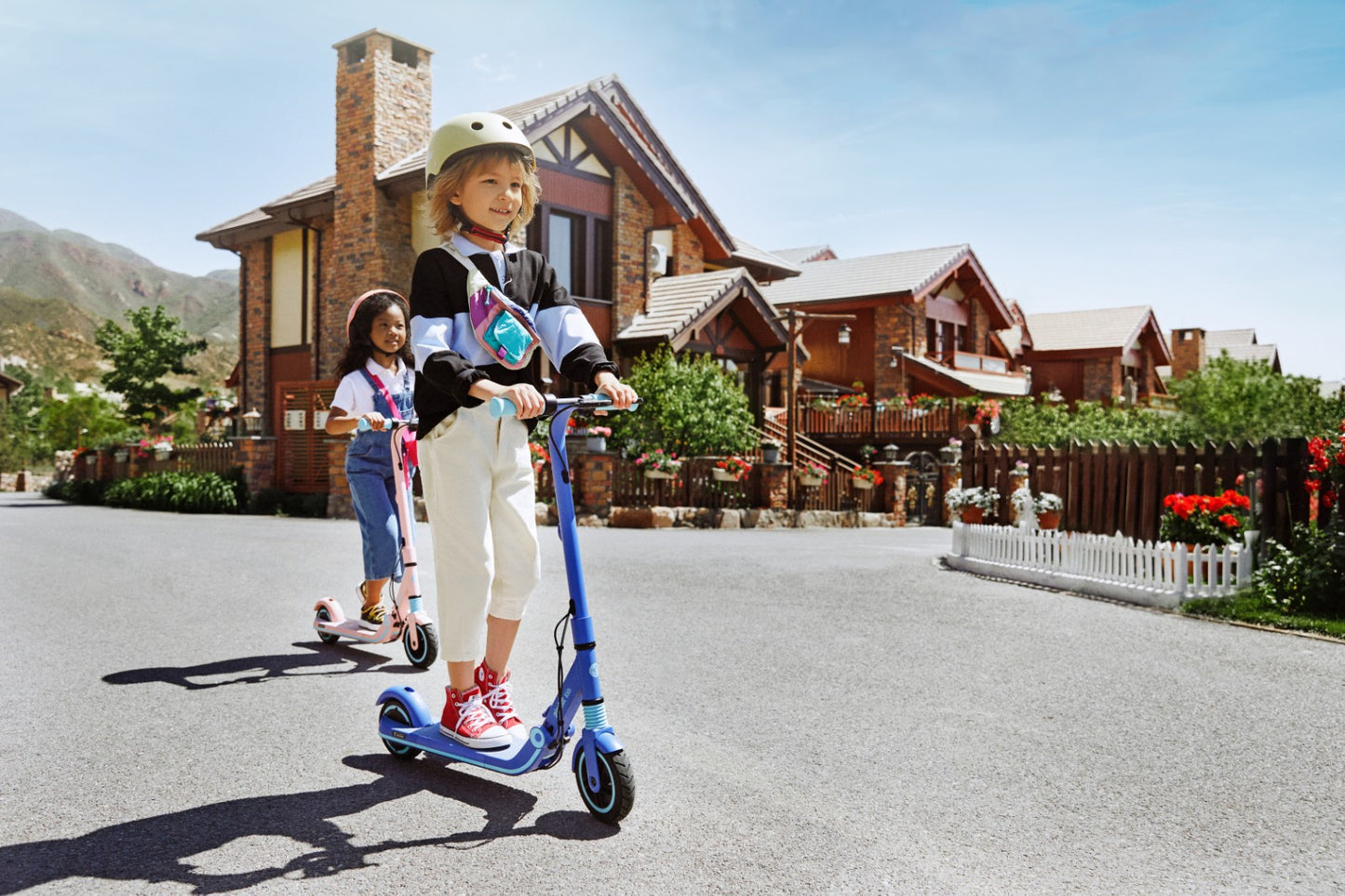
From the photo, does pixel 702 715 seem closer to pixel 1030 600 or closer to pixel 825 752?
pixel 825 752

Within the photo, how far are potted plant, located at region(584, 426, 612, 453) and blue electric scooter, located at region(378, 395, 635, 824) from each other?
13.1m

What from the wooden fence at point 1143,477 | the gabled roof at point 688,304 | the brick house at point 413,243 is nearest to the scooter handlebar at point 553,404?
the wooden fence at point 1143,477

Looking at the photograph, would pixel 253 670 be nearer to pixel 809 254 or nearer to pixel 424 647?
pixel 424 647

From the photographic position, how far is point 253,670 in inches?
212

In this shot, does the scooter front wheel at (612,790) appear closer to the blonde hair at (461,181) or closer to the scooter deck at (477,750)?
the scooter deck at (477,750)

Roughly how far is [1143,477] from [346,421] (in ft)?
27.8

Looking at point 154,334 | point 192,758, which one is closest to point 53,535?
point 192,758

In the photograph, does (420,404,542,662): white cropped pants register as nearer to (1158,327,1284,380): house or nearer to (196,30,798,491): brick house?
(196,30,798,491): brick house

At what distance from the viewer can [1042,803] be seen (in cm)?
359

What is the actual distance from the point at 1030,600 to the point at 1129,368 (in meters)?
40.6

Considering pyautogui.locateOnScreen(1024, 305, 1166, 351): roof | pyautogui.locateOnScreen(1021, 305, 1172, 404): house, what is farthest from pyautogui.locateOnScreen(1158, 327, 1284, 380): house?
pyautogui.locateOnScreen(1024, 305, 1166, 351): roof

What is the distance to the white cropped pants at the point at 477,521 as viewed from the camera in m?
3.56

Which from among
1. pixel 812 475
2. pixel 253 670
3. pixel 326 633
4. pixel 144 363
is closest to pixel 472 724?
pixel 253 670

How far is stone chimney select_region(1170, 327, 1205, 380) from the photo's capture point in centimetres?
5822
